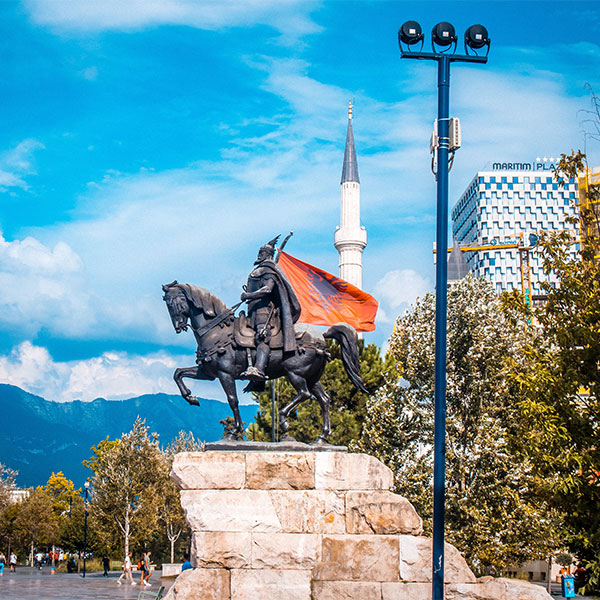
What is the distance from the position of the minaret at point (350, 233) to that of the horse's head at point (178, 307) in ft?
201

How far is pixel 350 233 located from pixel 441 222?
6646 cm

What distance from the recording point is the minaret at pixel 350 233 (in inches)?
3014

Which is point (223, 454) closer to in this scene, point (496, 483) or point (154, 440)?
point (496, 483)

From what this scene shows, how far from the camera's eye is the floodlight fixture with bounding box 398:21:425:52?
11.0 metres

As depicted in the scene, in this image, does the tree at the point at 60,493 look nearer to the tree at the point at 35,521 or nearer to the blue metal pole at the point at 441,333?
the tree at the point at 35,521

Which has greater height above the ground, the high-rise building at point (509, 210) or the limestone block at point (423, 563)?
the high-rise building at point (509, 210)

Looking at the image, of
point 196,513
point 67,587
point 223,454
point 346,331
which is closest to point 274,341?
point 346,331

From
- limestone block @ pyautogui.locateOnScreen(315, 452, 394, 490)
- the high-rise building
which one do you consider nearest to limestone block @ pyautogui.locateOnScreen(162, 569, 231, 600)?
limestone block @ pyautogui.locateOnScreen(315, 452, 394, 490)

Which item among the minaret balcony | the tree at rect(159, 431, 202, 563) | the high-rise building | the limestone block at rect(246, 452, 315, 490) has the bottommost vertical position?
the tree at rect(159, 431, 202, 563)

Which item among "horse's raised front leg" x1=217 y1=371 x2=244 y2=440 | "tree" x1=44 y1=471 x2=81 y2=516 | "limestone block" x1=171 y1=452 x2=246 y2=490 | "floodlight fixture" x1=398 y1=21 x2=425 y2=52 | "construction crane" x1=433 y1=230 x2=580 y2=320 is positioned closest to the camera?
"floodlight fixture" x1=398 y1=21 x2=425 y2=52

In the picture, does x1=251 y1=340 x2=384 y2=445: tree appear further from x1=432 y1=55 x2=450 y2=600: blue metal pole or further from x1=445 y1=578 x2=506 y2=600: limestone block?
x1=432 y1=55 x2=450 y2=600: blue metal pole

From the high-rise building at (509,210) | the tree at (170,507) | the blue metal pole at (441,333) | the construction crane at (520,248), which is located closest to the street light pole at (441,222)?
the blue metal pole at (441,333)

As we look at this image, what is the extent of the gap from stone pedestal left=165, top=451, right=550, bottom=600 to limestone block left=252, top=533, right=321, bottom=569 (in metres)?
0.01

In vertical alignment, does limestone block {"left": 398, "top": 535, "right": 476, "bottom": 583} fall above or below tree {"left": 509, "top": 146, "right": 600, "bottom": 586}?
below
